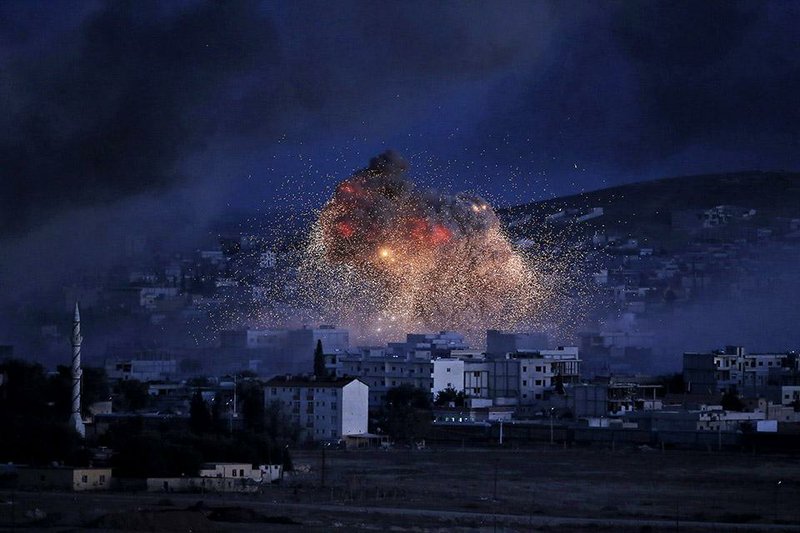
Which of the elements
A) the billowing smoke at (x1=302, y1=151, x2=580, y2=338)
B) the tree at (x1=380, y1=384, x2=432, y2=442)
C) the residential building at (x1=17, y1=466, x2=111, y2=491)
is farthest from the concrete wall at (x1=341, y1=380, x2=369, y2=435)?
the billowing smoke at (x1=302, y1=151, x2=580, y2=338)

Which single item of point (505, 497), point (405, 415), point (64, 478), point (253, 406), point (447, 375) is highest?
point (447, 375)

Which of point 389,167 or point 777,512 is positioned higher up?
point 389,167

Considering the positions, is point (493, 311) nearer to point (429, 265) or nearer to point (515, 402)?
point (429, 265)

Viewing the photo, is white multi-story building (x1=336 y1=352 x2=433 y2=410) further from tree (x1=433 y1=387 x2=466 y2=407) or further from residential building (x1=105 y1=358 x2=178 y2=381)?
residential building (x1=105 y1=358 x2=178 y2=381)

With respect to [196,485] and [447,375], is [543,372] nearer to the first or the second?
[447,375]

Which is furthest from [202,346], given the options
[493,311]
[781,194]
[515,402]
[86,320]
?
[781,194]

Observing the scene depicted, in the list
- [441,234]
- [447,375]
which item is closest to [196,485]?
[447,375]

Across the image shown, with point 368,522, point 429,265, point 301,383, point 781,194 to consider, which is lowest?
point 368,522
